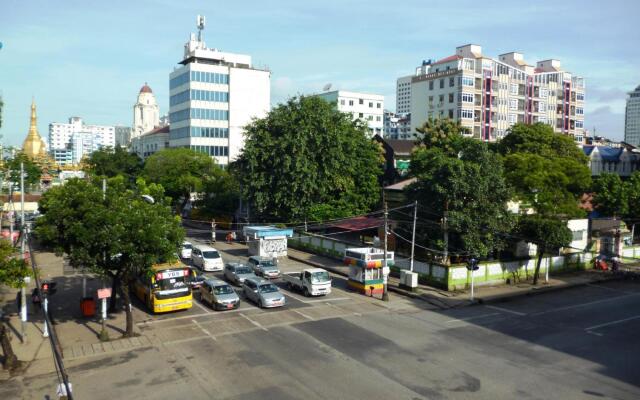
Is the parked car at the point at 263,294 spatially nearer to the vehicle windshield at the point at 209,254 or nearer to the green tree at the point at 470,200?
the vehicle windshield at the point at 209,254

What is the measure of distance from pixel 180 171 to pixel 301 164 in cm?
2863

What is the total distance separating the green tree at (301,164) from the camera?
1964 inches

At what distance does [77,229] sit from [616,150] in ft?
296

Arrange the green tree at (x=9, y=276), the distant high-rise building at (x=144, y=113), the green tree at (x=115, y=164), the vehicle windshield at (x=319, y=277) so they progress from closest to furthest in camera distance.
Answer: the green tree at (x=9, y=276), the vehicle windshield at (x=319, y=277), the green tree at (x=115, y=164), the distant high-rise building at (x=144, y=113)

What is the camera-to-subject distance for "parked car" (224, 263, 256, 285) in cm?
3400

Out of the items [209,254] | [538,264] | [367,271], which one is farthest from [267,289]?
[538,264]

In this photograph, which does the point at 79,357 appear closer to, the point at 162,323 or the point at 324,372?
the point at 162,323

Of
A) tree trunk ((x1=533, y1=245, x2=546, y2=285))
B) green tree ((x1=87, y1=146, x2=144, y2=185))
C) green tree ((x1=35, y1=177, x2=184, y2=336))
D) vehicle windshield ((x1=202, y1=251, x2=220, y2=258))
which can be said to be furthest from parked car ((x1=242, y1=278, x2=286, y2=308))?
green tree ((x1=87, y1=146, x2=144, y2=185))

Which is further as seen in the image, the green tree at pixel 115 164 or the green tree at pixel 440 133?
the green tree at pixel 115 164

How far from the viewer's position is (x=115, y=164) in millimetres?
87250

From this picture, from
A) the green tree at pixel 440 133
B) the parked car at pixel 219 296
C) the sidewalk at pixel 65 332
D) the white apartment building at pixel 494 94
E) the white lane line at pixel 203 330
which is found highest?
the white apartment building at pixel 494 94

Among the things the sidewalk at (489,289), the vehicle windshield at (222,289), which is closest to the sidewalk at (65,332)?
the vehicle windshield at (222,289)

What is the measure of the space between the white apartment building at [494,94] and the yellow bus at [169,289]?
65679 millimetres

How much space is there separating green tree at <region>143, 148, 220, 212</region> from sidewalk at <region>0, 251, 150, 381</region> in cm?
3691
